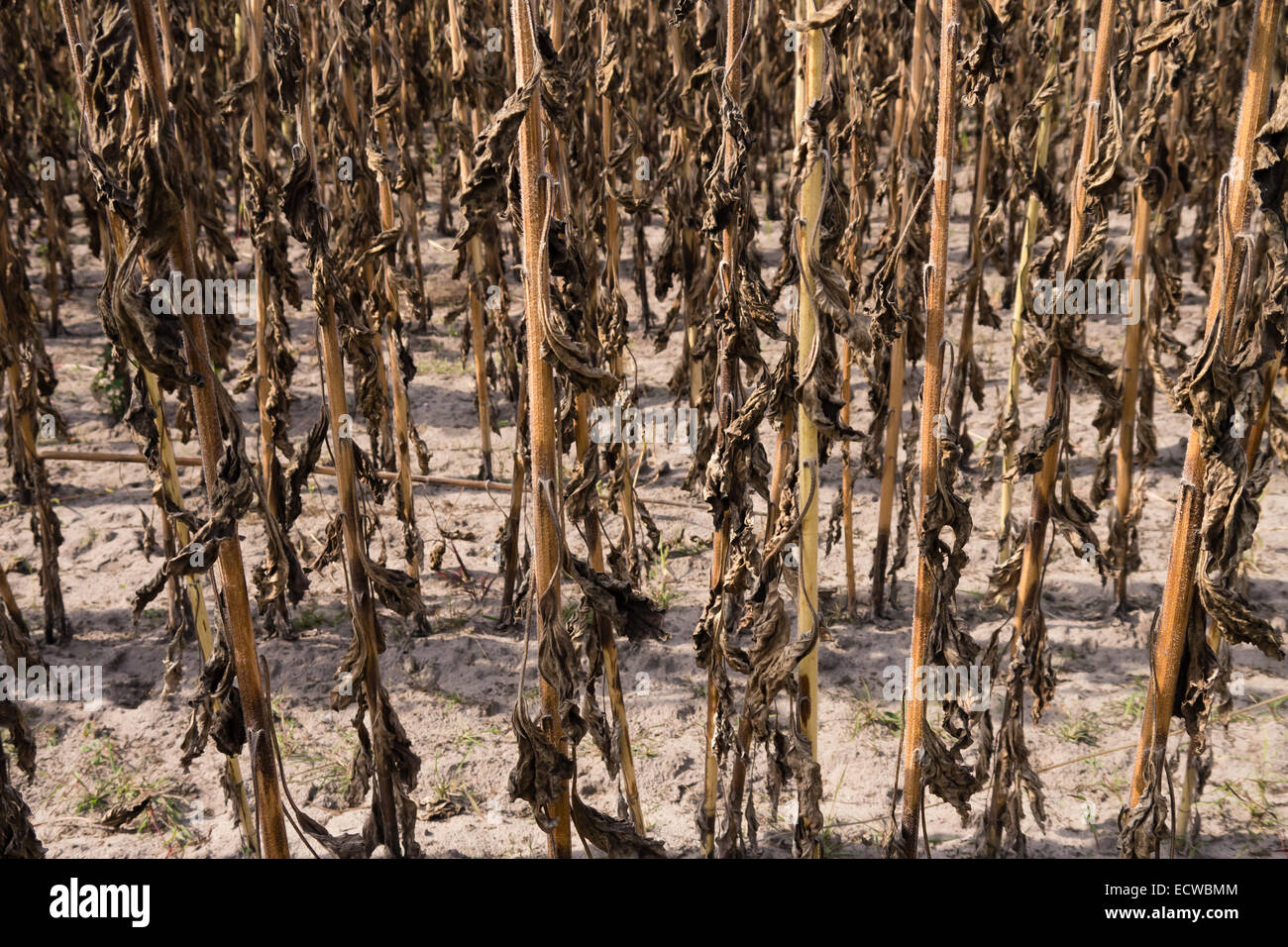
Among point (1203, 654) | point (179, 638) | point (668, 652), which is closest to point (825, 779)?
point (668, 652)

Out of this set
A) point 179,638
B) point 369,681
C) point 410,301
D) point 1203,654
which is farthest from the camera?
point 410,301

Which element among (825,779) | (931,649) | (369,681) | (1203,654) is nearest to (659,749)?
(825,779)

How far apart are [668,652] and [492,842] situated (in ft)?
A: 4.09

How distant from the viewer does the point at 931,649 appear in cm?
233

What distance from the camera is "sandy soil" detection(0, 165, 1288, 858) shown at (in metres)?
3.37

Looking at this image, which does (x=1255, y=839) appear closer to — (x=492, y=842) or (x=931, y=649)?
(x=931, y=649)

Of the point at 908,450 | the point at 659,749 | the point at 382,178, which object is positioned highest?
the point at 382,178

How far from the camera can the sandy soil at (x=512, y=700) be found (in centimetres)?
337

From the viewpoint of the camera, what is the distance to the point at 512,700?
4.08 m

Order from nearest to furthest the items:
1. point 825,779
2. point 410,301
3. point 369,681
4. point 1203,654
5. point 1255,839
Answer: point 1203,654, point 369,681, point 1255,839, point 825,779, point 410,301

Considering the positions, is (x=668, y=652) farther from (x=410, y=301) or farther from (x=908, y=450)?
(x=410, y=301)

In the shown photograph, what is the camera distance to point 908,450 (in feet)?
14.5

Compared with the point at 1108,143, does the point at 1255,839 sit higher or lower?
lower

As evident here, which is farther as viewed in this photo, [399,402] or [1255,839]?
[399,402]
